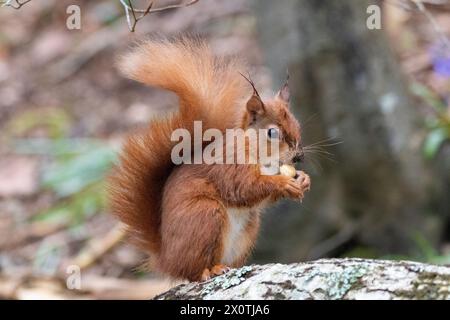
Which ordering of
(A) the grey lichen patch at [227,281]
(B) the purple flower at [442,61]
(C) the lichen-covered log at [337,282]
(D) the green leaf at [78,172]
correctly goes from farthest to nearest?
(D) the green leaf at [78,172] → (B) the purple flower at [442,61] → (A) the grey lichen patch at [227,281] → (C) the lichen-covered log at [337,282]

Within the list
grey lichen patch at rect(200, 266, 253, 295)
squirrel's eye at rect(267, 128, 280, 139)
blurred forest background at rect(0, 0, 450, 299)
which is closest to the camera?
grey lichen patch at rect(200, 266, 253, 295)

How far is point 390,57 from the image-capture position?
4.16m

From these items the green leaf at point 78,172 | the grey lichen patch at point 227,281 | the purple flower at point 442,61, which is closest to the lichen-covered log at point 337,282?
the grey lichen patch at point 227,281

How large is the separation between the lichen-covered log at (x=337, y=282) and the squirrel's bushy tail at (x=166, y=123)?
1.49 ft

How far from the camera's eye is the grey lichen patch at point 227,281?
2.10 meters

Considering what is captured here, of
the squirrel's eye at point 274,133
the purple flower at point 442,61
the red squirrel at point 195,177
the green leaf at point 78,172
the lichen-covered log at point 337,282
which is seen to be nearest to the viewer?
the lichen-covered log at point 337,282

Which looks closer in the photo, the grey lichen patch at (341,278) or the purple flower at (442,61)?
the grey lichen patch at (341,278)

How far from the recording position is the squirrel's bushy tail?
8.15 feet

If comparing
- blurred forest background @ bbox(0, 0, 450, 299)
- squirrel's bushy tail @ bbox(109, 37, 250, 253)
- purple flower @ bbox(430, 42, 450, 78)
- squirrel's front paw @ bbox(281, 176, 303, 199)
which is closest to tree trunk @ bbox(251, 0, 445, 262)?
blurred forest background @ bbox(0, 0, 450, 299)

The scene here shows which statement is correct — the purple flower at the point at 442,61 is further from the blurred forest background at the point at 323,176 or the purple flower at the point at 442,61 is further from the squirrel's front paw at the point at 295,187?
the squirrel's front paw at the point at 295,187

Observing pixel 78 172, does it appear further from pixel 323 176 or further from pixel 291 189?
pixel 291 189

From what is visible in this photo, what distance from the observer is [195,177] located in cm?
245

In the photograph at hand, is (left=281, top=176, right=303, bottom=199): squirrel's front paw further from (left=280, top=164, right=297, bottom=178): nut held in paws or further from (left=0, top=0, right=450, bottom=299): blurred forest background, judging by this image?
(left=0, top=0, right=450, bottom=299): blurred forest background

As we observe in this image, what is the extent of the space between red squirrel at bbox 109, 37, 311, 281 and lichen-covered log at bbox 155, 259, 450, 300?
9.4 inches
